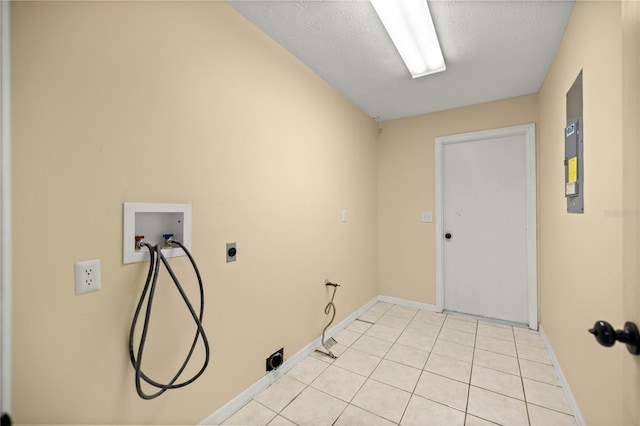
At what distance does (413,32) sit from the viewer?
1790mm

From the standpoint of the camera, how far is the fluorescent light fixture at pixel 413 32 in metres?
1.56

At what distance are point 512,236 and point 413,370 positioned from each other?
1921 millimetres

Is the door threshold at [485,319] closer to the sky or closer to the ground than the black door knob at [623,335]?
closer to the ground

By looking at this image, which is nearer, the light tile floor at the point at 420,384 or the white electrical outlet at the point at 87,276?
the white electrical outlet at the point at 87,276

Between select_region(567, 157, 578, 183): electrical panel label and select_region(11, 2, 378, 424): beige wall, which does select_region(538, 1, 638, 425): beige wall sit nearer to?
select_region(567, 157, 578, 183): electrical panel label

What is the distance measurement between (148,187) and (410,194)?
294 centimetres

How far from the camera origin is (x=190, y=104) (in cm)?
139

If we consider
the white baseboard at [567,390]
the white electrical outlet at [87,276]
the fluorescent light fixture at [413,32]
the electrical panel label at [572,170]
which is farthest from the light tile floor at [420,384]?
the fluorescent light fixture at [413,32]

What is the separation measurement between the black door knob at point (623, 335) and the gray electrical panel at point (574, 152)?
1101 mm

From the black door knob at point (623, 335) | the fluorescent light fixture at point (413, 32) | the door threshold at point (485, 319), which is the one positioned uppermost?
the fluorescent light fixture at point (413, 32)

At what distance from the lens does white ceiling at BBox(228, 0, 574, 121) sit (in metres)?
1.62

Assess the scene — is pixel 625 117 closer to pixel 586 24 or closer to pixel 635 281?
pixel 635 281

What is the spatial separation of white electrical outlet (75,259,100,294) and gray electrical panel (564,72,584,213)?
2380mm

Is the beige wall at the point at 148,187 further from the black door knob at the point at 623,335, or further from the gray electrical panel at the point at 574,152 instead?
the gray electrical panel at the point at 574,152
